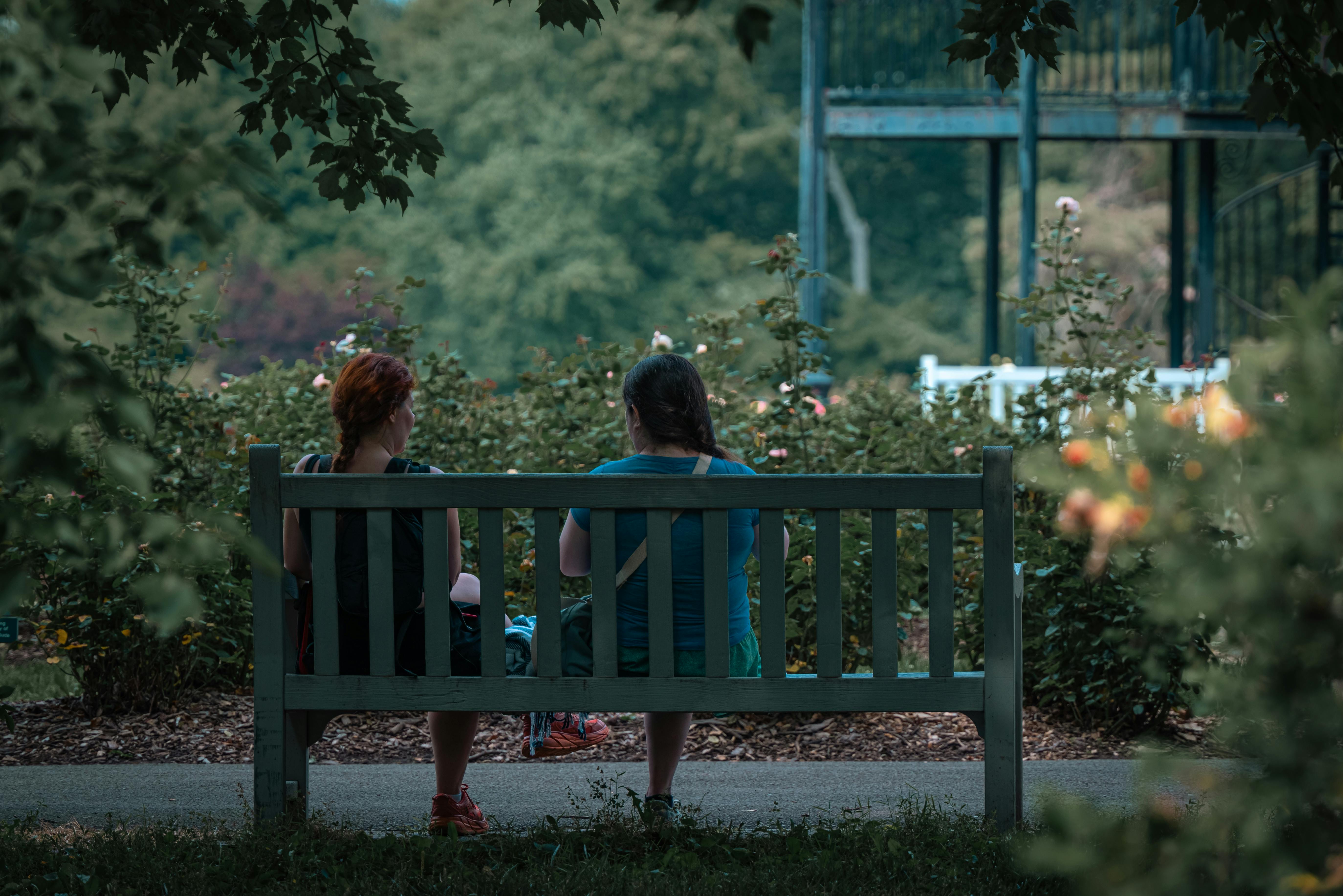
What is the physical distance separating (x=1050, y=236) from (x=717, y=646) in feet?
10.4

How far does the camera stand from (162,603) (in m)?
1.44

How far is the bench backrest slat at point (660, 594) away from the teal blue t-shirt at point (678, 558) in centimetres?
7

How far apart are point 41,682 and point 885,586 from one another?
3.87 metres

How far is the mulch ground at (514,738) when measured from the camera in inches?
167

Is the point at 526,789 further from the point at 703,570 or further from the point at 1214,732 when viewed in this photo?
the point at 1214,732

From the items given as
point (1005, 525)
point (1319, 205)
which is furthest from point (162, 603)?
point (1319, 205)

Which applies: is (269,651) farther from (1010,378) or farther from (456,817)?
(1010,378)

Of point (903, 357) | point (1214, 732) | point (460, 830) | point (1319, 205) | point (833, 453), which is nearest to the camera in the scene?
point (1214, 732)

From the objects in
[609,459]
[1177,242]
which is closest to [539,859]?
[609,459]

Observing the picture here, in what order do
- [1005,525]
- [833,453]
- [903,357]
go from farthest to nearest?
[903,357] → [833,453] → [1005,525]

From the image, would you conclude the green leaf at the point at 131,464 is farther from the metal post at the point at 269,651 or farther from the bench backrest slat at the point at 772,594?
the bench backrest slat at the point at 772,594

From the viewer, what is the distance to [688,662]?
3.21m

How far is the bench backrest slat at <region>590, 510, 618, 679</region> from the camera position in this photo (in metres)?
3.11

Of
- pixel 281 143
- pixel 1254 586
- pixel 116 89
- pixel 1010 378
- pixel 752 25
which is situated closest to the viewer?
pixel 1254 586
